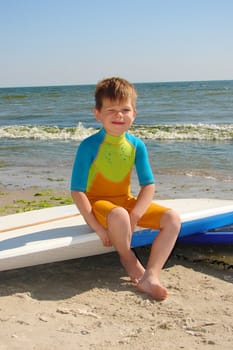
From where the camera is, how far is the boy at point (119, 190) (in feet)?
10.5

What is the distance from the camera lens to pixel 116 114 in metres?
3.28

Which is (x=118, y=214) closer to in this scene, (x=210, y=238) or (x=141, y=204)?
(x=141, y=204)

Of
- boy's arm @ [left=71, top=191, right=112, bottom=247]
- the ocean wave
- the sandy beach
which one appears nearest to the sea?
the ocean wave

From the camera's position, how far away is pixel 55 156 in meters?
10.4

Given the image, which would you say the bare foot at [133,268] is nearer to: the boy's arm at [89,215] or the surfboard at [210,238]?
the boy's arm at [89,215]

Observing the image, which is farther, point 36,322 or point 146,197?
point 146,197

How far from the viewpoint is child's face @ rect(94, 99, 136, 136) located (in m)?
3.27

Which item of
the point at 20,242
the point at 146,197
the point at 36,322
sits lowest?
the point at 36,322

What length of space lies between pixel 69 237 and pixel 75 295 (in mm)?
425

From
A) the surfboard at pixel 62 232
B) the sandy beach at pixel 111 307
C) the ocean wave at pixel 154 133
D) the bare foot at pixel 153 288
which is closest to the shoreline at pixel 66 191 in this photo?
the surfboard at pixel 62 232

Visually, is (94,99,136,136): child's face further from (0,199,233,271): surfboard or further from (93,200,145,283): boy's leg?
(0,199,233,271): surfboard

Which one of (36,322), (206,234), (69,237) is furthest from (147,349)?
(206,234)

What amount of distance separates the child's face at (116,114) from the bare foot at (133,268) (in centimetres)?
81

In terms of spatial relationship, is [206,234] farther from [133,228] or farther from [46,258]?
[46,258]
